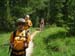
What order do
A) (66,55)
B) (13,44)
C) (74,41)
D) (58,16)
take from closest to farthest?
(13,44) < (66,55) < (74,41) < (58,16)

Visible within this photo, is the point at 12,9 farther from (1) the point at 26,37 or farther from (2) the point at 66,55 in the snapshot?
(1) the point at 26,37

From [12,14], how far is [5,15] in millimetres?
1620

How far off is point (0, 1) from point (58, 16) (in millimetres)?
10291

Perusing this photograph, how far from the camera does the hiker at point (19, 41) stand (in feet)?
26.6

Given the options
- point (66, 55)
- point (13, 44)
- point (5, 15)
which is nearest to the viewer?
point (13, 44)

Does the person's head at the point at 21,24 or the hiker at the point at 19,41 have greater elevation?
the person's head at the point at 21,24

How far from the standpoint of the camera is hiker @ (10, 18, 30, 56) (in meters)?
8.12

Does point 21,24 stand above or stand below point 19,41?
above

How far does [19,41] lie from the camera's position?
26.6ft

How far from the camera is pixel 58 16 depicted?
46469 millimetres

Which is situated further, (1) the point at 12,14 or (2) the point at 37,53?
(1) the point at 12,14

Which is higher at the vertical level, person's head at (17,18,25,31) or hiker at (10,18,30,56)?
person's head at (17,18,25,31)

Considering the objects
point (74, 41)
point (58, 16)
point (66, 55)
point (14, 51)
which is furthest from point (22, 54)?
point (58, 16)

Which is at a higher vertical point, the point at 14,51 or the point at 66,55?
the point at 14,51
